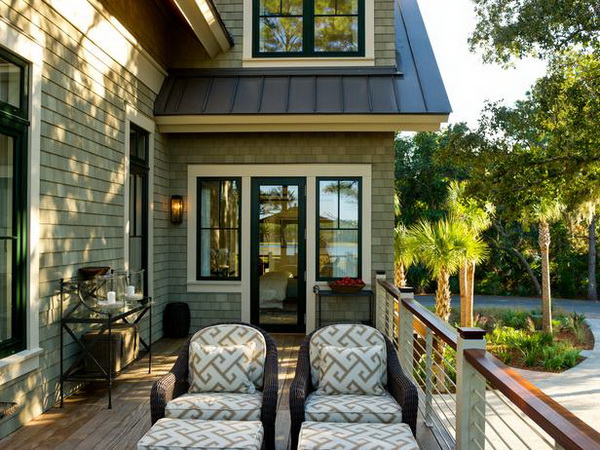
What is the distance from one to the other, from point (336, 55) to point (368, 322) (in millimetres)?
3666

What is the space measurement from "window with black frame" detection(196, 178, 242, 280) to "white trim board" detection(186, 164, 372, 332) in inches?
3.4

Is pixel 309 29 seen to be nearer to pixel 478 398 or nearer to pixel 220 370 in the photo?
pixel 220 370

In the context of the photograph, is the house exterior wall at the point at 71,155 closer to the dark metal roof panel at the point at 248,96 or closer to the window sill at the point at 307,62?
the dark metal roof panel at the point at 248,96

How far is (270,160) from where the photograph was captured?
8.05 metres

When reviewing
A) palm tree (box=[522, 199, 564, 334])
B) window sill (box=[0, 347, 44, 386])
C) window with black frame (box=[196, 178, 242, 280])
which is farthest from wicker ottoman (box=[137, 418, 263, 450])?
palm tree (box=[522, 199, 564, 334])

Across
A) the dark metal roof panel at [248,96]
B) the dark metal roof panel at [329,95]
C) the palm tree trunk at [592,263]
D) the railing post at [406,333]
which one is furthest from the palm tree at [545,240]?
the railing post at [406,333]

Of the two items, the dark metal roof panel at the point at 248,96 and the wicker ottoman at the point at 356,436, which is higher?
the dark metal roof panel at the point at 248,96

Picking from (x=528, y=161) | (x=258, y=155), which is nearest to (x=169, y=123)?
(x=258, y=155)

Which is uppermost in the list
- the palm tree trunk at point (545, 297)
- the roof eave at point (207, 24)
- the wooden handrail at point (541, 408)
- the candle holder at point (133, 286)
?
the roof eave at point (207, 24)

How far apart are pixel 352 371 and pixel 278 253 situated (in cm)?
433

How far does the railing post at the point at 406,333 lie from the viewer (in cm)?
497

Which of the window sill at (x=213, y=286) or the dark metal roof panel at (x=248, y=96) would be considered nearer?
the dark metal roof panel at (x=248, y=96)

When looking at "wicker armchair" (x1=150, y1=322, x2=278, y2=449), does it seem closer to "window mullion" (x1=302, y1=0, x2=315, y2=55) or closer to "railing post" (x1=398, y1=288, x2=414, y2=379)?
"railing post" (x1=398, y1=288, x2=414, y2=379)

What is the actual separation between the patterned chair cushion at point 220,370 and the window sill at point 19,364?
126 centimetres
